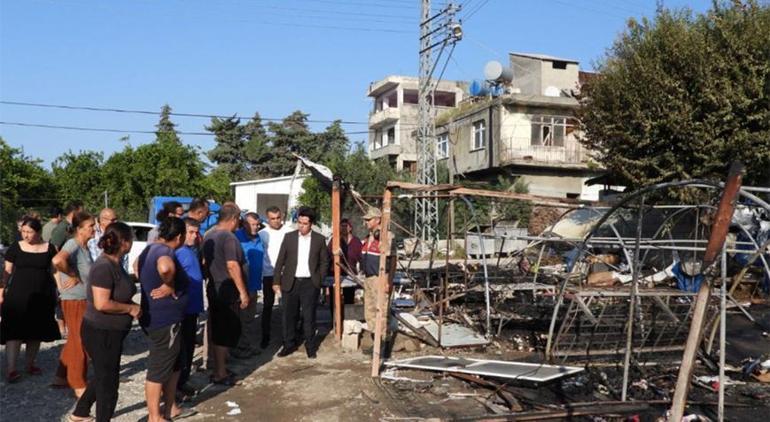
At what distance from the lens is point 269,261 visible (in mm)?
8703

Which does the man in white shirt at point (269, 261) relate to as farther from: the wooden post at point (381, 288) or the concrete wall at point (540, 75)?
the concrete wall at point (540, 75)

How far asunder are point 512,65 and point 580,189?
403 inches

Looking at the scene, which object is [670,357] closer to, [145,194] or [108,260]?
[108,260]

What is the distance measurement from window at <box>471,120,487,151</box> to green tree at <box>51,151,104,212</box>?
715 inches

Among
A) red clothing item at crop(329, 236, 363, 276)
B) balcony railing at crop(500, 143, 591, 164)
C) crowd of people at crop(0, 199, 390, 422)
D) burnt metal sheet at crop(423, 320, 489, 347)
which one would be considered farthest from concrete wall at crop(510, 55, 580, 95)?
crowd of people at crop(0, 199, 390, 422)

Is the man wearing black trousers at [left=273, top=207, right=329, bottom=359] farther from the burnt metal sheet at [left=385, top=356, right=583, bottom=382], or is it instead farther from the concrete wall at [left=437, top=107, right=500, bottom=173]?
the concrete wall at [left=437, top=107, right=500, bottom=173]

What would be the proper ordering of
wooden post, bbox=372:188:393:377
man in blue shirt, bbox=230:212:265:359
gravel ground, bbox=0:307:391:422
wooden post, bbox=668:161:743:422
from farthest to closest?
man in blue shirt, bbox=230:212:265:359 → wooden post, bbox=372:188:393:377 → gravel ground, bbox=0:307:391:422 → wooden post, bbox=668:161:743:422

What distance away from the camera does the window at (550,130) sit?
32.1 m

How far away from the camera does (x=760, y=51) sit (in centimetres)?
1515

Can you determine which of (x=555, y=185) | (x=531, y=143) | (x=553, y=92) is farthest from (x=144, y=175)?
(x=553, y=92)

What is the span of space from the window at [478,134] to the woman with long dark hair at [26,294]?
27953mm

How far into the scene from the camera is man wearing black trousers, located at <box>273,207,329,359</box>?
784cm

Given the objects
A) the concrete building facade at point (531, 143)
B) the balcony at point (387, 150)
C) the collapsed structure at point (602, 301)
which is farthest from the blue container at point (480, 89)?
the collapsed structure at point (602, 301)

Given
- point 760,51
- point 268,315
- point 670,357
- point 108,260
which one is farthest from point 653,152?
point 108,260
